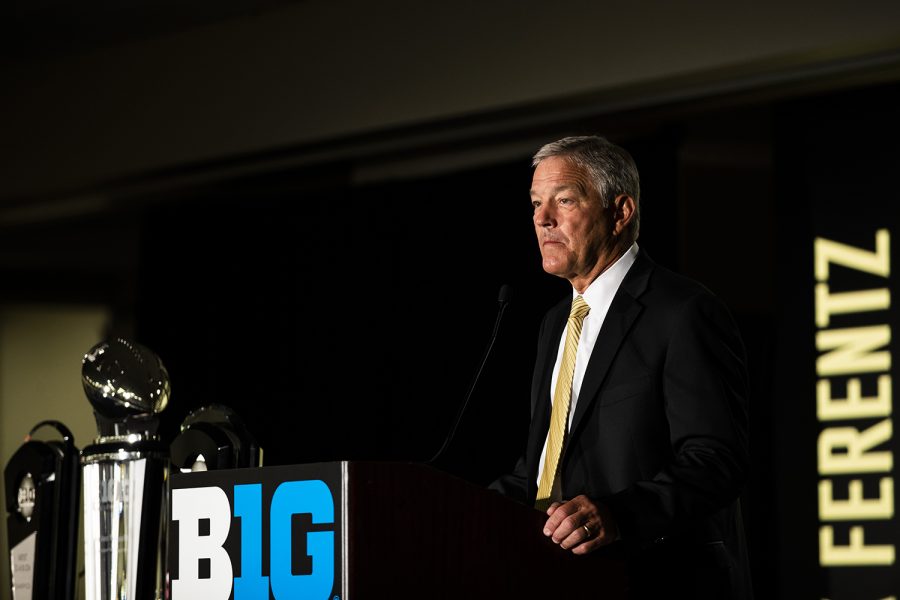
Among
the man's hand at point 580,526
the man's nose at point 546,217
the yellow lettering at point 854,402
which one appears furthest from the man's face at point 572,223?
the yellow lettering at point 854,402

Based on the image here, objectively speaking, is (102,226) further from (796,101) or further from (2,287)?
(796,101)

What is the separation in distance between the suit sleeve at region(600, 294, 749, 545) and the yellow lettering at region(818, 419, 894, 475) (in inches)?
85.9

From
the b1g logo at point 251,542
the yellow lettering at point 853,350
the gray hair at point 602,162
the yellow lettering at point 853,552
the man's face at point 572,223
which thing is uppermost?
the gray hair at point 602,162

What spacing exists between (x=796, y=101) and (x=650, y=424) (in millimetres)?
2698

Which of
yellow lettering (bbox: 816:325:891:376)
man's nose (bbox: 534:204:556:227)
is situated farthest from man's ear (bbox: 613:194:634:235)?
yellow lettering (bbox: 816:325:891:376)

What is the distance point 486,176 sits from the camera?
17.0 ft

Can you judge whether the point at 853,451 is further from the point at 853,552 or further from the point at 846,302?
the point at 846,302

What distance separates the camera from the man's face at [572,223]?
2.17 meters

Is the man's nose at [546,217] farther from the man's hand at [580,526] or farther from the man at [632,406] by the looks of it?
the man's hand at [580,526]

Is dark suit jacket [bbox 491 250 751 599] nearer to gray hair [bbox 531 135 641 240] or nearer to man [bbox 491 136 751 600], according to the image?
man [bbox 491 136 751 600]

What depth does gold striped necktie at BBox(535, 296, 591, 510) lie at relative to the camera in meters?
2.05

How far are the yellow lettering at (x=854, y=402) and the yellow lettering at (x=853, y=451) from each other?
0.13ft

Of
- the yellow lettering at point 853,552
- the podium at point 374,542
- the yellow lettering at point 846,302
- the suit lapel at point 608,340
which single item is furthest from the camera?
the yellow lettering at point 846,302

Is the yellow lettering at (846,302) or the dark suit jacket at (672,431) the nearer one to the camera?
the dark suit jacket at (672,431)
